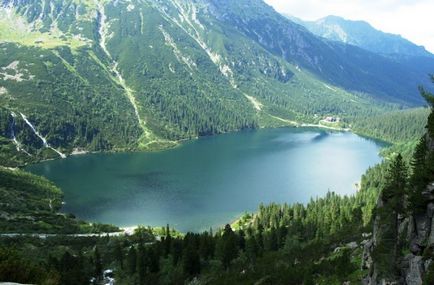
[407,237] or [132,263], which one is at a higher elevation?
[407,237]

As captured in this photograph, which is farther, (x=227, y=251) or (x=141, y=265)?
(x=141, y=265)

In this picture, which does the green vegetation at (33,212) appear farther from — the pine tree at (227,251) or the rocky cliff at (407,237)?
the rocky cliff at (407,237)

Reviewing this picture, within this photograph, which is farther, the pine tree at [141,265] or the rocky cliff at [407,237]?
the pine tree at [141,265]

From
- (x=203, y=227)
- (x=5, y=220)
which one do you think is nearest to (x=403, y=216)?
(x=203, y=227)

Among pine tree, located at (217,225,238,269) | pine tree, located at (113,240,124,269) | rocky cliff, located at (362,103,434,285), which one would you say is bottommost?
pine tree, located at (113,240,124,269)

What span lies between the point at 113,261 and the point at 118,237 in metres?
20.6

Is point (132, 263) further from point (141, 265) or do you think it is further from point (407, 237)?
point (407, 237)

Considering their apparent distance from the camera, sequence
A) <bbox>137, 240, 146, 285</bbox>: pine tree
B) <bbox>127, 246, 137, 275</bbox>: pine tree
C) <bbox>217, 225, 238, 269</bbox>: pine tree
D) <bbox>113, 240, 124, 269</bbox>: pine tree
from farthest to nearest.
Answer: <bbox>113, 240, 124, 269</bbox>: pine tree < <bbox>127, 246, 137, 275</bbox>: pine tree < <bbox>217, 225, 238, 269</bbox>: pine tree < <bbox>137, 240, 146, 285</bbox>: pine tree

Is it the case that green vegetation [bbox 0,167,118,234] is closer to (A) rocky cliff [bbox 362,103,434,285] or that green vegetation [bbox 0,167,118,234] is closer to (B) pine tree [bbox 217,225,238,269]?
(B) pine tree [bbox 217,225,238,269]

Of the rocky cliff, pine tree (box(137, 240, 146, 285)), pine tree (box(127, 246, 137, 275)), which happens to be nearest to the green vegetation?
pine tree (box(127, 246, 137, 275))

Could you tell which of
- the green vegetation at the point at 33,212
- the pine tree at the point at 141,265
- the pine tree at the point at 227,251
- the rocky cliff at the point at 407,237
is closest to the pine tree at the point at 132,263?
the pine tree at the point at 141,265

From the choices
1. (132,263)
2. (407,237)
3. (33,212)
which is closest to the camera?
(407,237)

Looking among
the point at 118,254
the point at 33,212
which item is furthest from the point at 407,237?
the point at 33,212

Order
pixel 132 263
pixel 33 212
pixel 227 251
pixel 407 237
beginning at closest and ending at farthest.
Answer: pixel 407 237
pixel 227 251
pixel 132 263
pixel 33 212
